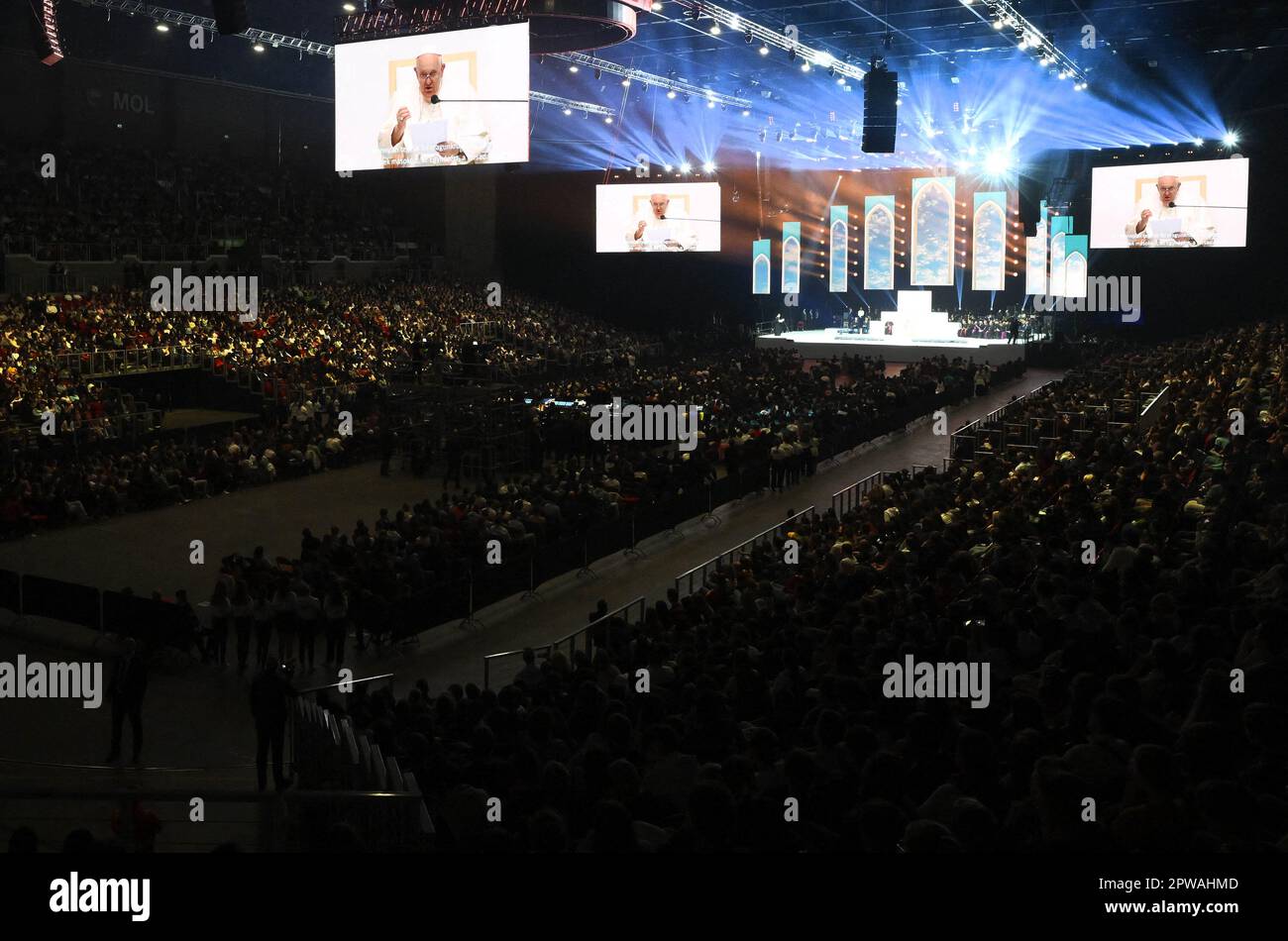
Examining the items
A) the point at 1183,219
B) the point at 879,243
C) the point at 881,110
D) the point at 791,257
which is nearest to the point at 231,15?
the point at 881,110

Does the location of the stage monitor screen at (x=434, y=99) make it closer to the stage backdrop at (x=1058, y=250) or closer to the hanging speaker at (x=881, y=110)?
the hanging speaker at (x=881, y=110)

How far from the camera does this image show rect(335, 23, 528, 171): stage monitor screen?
762 inches

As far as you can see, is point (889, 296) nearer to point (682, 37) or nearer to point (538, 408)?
point (682, 37)

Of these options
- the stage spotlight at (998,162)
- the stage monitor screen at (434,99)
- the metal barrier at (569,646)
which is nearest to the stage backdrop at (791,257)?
the stage spotlight at (998,162)

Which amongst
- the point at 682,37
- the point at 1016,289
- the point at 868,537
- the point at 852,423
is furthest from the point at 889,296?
the point at 868,537

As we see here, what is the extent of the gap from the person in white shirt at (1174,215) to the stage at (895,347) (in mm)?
7585

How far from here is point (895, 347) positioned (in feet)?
121

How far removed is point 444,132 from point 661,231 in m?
15.7

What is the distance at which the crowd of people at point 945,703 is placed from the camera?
3750 millimetres

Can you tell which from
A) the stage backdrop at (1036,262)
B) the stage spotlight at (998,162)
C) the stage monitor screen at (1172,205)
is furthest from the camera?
the stage spotlight at (998,162)

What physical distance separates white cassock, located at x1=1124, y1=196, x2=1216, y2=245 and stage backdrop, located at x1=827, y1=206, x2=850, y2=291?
654 inches

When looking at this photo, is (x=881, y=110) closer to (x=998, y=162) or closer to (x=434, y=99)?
(x=434, y=99)

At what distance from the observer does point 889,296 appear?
44.1m
